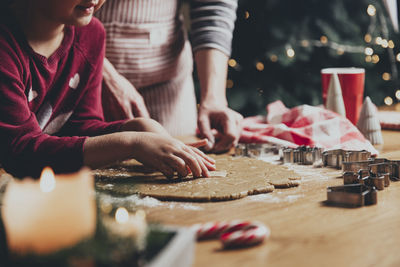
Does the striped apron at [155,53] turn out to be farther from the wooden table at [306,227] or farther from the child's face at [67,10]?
the wooden table at [306,227]

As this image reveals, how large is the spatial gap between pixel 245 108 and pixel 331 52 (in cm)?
59

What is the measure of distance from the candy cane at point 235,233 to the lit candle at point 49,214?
0.27m

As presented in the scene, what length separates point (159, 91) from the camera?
2.19m

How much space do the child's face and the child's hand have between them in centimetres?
32

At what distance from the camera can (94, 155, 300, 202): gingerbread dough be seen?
1.16 metres

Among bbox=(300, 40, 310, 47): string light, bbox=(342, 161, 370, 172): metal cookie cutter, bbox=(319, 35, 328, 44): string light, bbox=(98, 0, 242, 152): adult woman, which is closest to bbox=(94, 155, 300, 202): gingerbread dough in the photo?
bbox=(342, 161, 370, 172): metal cookie cutter

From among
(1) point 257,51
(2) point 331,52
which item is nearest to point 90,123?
(1) point 257,51

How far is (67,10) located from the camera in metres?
1.28

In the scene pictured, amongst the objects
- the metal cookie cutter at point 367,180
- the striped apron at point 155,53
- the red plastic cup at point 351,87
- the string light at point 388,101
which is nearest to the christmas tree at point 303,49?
the string light at point 388,101

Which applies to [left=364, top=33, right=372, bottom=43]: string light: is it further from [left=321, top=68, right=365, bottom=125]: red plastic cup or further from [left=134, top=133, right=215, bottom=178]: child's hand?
[left=134, top=133, right=215, bottom=178]: child's hand

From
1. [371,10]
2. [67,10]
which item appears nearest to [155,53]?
[67,10]

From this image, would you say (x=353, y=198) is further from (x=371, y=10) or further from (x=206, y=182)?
(x=371, y=10)

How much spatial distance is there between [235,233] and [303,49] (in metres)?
2.22

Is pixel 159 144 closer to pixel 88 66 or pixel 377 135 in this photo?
pixel 88 66
